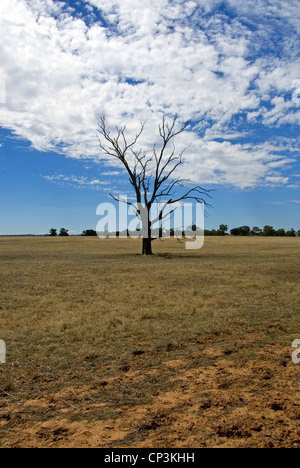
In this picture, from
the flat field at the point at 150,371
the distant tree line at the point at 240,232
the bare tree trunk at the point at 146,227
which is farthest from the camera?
the distant tree line at the point at 240,232

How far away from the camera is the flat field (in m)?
3.77

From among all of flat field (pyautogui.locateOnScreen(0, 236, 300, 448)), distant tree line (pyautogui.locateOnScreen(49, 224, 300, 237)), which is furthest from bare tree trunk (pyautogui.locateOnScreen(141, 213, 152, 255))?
distant tree line (pyautogui.locateOnScreen(49, 224, 300, 237))

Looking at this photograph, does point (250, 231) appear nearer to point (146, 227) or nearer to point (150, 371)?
point (146, 227)

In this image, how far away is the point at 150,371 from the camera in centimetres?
561

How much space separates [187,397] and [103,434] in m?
1.31

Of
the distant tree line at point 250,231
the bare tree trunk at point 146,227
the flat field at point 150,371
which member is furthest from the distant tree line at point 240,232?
the flat field at point 150,371

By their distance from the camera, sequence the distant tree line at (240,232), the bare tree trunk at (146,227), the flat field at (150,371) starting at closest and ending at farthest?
the flat field at (150,371) → the bare tree trunk at (146,227) → the distant tree line at (240,232)

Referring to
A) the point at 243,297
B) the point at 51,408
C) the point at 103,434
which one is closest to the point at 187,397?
the point at 103,434

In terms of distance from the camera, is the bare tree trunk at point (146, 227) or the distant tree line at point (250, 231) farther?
the distant tree line at point (250, 231)

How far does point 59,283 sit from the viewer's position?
15.2 meters

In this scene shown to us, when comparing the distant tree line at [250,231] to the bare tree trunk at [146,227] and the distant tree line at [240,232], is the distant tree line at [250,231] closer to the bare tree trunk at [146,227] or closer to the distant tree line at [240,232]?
the distant tree line at [240,232]

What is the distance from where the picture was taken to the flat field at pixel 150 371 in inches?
148

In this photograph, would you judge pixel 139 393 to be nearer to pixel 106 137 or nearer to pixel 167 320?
pixel 167 320

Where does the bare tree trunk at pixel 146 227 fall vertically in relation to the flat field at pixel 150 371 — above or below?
above
